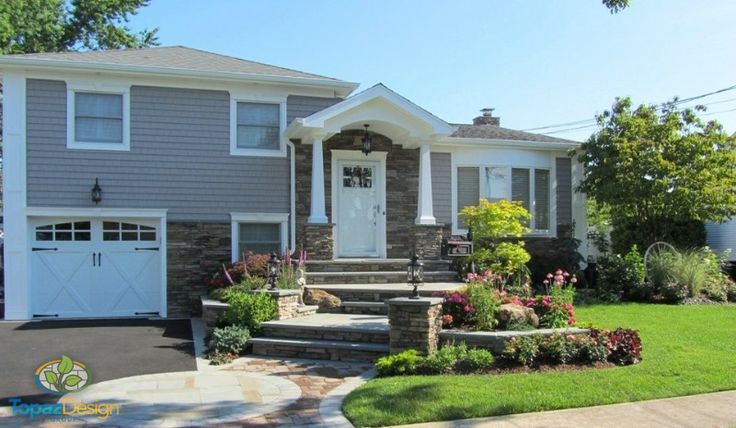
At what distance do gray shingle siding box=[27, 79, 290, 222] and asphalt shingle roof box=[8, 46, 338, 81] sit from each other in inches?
21.1

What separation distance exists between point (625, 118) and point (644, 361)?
879 centimetres

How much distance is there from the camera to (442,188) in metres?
14.4

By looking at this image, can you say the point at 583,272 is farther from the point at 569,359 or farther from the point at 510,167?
the point at 569,359

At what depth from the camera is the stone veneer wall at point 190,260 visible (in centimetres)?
1257

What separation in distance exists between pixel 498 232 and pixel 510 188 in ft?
10.7

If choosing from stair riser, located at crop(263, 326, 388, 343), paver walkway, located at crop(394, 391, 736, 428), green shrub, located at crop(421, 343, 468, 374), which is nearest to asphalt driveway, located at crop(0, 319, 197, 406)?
stair riser, located at crop(263, 326, 388, 343)

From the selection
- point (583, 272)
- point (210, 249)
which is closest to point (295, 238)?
point (210, 249)

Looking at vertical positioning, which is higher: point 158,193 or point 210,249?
point 158,193

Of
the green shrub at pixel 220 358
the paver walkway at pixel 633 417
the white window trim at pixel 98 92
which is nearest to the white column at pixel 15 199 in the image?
the white window trim at pixel 98 92

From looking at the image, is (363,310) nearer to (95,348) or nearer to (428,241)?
(428,241)

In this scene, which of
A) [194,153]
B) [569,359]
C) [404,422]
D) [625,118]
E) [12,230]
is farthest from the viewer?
[625,118]

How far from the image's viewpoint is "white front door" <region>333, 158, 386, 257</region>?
1328 cm

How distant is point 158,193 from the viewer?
1253 cm

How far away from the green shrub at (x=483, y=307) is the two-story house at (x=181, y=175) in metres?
4.60
